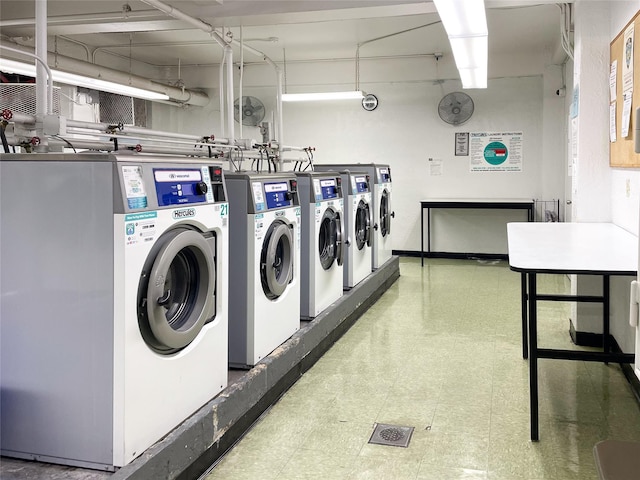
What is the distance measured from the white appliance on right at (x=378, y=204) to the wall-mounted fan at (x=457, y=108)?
2.63 m

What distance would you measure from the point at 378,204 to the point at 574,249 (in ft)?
Answer: 11.3

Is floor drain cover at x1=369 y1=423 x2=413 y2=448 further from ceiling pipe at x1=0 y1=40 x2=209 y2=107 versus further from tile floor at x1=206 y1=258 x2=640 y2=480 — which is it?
ceiling pipe at x1=0 y1=40 x2=209 y2=107

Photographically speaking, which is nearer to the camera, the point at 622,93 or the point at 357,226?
the point at 622,93

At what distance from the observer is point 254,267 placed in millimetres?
3344

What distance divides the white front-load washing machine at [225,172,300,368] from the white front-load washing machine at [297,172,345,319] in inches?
24.8

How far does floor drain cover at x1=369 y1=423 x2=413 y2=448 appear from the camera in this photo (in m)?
2.95

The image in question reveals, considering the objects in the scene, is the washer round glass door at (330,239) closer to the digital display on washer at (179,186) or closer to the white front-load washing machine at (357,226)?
the white front-load washing machine at (357,226)

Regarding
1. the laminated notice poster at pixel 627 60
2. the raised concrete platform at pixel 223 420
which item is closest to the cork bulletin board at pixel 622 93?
the laminated notice poster at pixel 627 60

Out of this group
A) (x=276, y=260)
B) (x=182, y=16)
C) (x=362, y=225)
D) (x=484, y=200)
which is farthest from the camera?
(x=484, y=200)

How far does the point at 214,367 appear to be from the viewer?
9.37 ft

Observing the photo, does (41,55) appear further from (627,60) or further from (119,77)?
(119,77)

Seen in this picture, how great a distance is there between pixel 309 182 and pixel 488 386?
183cm

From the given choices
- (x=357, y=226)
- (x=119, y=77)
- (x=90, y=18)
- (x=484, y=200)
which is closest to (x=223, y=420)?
(x=357, y=226)

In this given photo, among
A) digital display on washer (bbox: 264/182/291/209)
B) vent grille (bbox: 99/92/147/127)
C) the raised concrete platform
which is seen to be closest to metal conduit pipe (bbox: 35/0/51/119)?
digital display on washer (bbox: 264/182/291/209)
